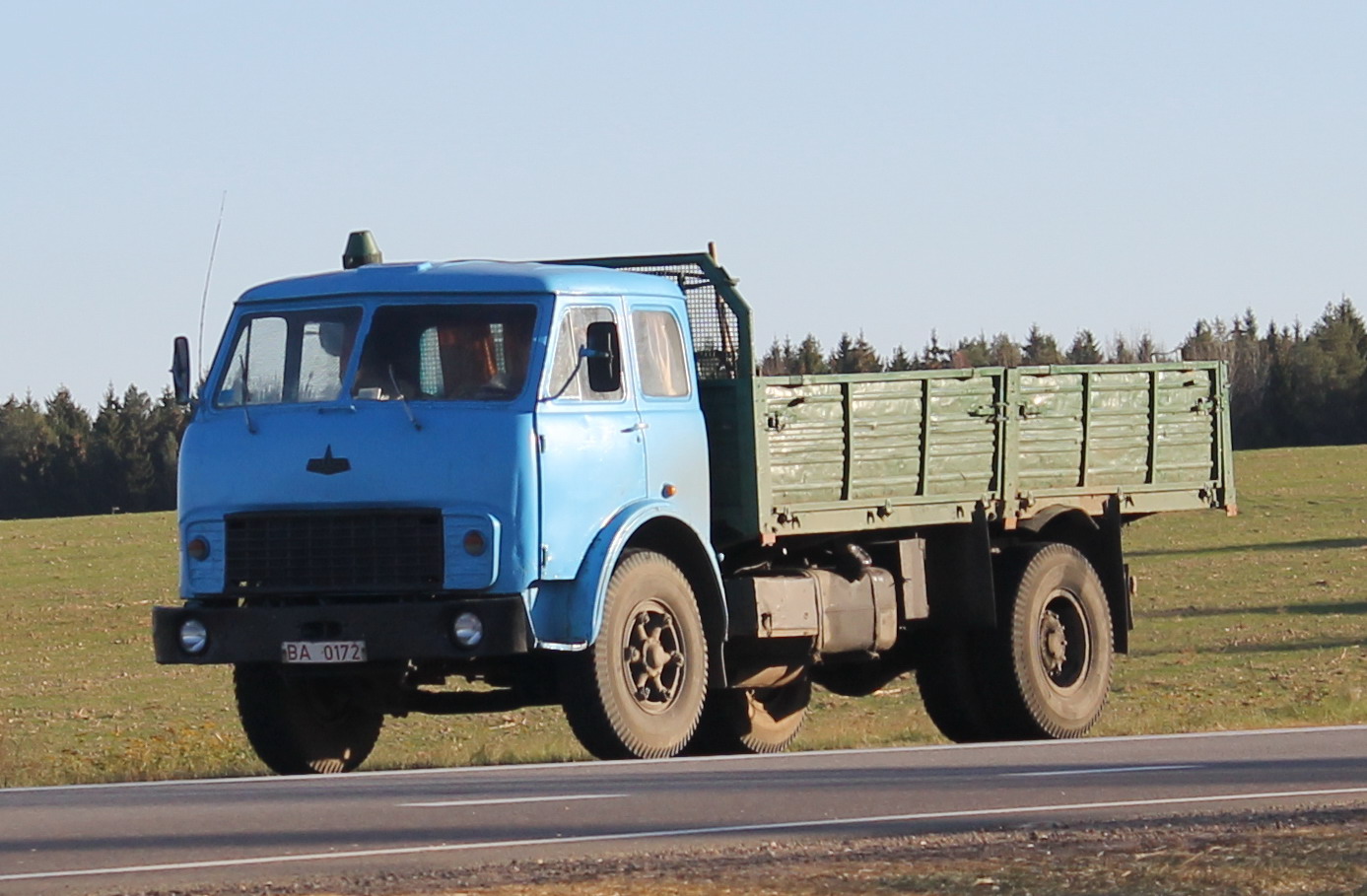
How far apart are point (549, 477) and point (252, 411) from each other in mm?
1669

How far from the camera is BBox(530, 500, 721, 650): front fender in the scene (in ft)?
38.9

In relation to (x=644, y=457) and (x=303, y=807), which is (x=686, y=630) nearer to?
(x=644, y=457)

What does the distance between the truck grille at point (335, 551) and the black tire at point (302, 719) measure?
30.2 inches

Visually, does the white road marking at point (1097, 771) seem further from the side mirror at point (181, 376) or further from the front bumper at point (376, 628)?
the side mirror at point (181, 376)

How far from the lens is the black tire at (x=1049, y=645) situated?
1559 centimetres

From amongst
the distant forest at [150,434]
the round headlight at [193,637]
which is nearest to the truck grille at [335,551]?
the round headlight at [193,637]

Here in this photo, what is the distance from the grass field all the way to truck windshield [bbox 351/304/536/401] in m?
4.34

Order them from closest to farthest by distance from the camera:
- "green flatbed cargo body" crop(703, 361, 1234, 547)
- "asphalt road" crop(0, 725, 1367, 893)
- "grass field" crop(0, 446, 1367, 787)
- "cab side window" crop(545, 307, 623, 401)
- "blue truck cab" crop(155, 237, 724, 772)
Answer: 1. "asphalt road" crop(0, 725, 1367, 893)
2. "blue truck cab" crop(155, 237, 724, 772)
3. "cab side window" crop(545, 307, 623, 401)
4. "green flatbed cargo body" crop(703, 361, 1234, 547)
5. "grass field" crop(0, 446, 1367, 787)

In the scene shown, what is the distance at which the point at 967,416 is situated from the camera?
1516cm

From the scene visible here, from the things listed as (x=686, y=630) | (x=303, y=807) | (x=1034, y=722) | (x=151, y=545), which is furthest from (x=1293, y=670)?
(x=151, y=545)

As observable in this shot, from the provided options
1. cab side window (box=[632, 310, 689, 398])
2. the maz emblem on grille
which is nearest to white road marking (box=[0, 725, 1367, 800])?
the maz emblem on grille

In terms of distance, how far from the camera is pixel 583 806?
9820 millimetres

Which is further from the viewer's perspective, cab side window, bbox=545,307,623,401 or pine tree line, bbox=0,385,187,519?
pine tree line, bbox=0,385,187,519

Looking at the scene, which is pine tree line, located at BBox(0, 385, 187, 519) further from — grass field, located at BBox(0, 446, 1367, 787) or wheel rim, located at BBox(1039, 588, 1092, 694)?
wheel rim, located at BBox(1039, 588, 1092, 694)
